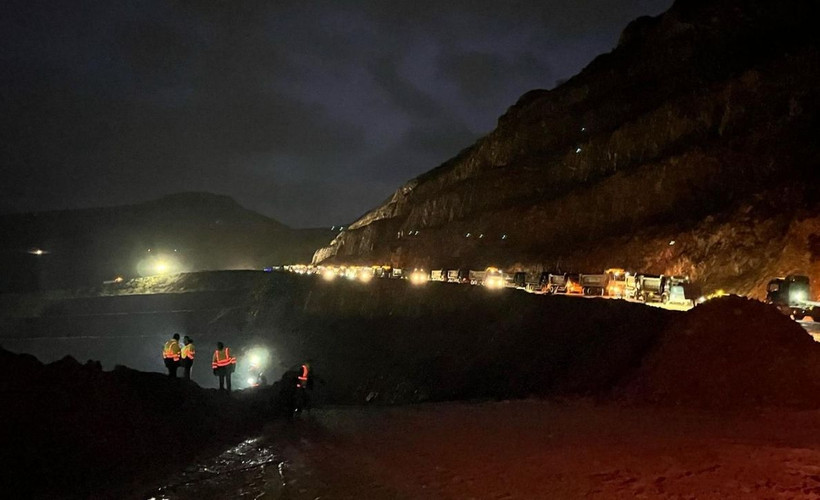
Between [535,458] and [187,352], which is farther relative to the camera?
[187,352]

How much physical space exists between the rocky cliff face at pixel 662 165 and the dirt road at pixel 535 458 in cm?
2546

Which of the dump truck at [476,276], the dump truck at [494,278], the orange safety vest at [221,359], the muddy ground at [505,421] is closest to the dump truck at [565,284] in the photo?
the dump truck at [494,278]

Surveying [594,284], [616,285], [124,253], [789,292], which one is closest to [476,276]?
[594,284]

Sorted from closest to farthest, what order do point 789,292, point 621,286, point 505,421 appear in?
point 505,421 < point 789,292 < point 621,286

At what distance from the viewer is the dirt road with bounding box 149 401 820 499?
7.85 meters

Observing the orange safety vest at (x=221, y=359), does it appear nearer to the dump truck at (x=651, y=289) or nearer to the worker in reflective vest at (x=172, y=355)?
the worker in reflective vest at (x=172, y=355)

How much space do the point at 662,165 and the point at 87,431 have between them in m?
46.5

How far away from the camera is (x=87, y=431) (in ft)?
32.8

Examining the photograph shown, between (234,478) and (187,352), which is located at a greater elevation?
(187,352)

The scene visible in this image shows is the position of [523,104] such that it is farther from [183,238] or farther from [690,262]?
[183,238]

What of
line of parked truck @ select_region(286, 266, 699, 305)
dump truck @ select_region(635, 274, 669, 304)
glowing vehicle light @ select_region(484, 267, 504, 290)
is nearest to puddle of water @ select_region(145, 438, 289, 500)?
line of parked truck @ select_region(286, 266, 699, 305)

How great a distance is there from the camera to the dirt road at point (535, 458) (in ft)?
25.7

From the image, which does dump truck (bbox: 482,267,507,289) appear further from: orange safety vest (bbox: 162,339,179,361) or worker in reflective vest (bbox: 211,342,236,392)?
orange safety vest (bbox: 162,339,179,361)

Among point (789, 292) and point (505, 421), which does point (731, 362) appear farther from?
point (789, 292)
